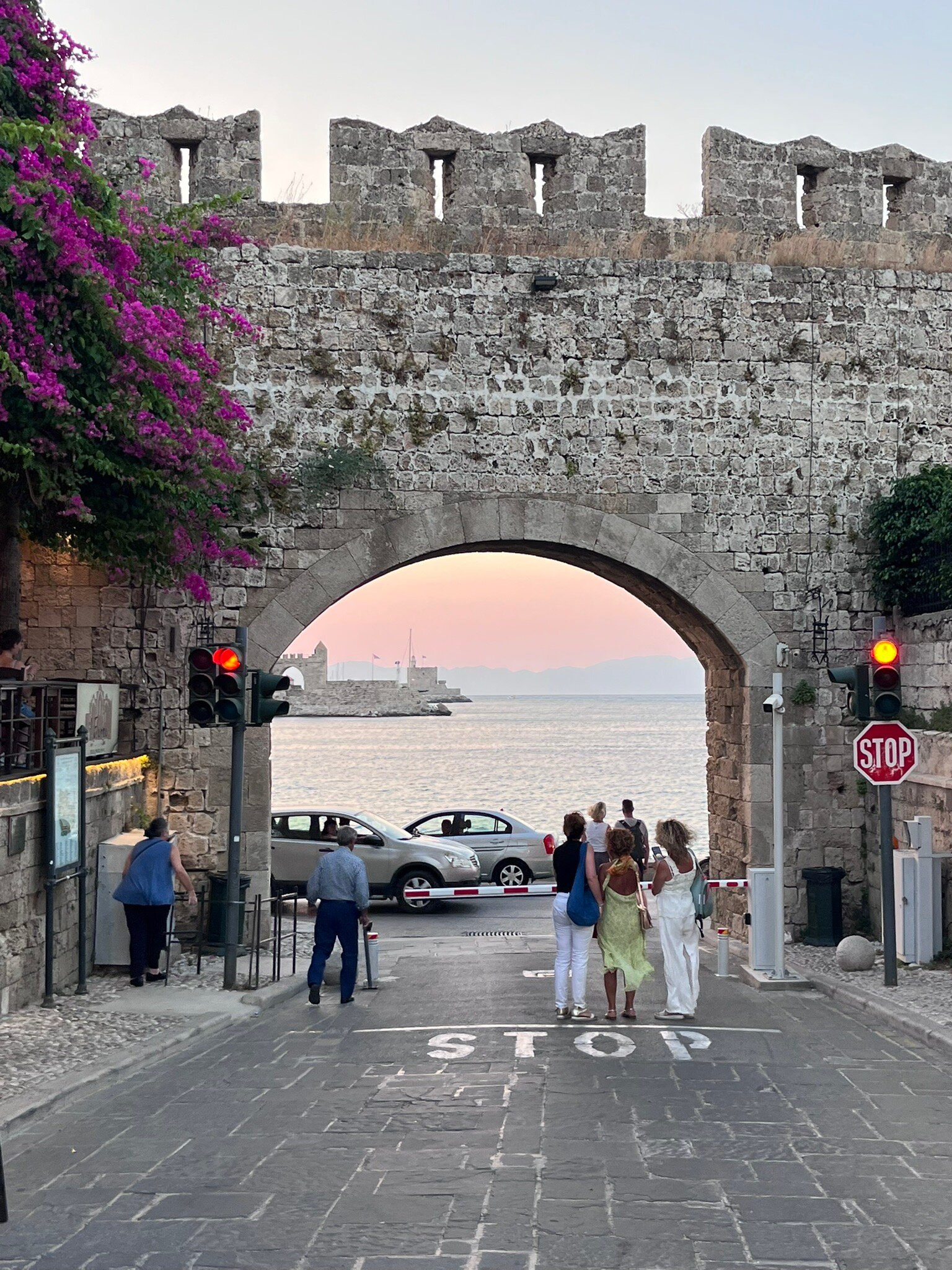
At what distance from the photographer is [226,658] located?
11.3 metres

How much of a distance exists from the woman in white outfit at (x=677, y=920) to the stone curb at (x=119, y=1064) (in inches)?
123

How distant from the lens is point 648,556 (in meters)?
14.6

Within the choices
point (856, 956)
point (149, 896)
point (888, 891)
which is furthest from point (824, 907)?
point (149, 896)

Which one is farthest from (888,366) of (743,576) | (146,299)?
(146,299)

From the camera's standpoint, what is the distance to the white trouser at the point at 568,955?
33.4 ft

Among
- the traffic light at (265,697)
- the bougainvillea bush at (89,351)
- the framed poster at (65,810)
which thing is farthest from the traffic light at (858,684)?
the framed poster at (65,810)

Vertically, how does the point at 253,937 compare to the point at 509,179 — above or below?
below

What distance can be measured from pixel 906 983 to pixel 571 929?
3.11 m

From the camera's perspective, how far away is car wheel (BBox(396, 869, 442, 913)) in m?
19.4

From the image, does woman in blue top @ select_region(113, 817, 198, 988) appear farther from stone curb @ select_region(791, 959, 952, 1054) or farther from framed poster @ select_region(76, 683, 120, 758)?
stone curb @ select_region(791, 959, 952, 1054)

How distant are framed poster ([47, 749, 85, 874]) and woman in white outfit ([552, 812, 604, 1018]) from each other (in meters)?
3.74

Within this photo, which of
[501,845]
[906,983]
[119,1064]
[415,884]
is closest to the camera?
[119,1064]

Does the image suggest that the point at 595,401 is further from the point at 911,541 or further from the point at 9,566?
the point at 9,566

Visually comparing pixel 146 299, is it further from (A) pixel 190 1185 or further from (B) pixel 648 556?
(A) pixel 190 1185
